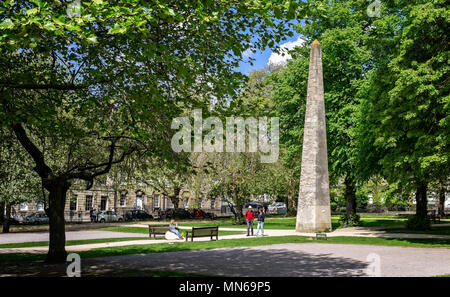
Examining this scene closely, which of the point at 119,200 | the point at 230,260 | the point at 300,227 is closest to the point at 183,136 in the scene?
the point at 230,260

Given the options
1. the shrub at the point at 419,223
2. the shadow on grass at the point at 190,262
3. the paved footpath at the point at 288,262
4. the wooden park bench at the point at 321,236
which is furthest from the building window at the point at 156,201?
the paved footpath at the point at 288,262

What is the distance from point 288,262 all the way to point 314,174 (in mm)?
16392

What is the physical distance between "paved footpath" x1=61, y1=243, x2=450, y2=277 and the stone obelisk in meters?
11.3

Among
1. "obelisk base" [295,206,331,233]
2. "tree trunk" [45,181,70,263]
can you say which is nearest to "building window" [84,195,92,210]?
"obelisk base" [295,206,331,233]

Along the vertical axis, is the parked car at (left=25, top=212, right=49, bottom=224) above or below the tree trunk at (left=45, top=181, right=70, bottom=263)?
below

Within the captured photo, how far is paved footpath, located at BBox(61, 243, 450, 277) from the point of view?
40.4ft

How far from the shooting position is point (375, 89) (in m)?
25.7

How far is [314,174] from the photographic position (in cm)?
3030

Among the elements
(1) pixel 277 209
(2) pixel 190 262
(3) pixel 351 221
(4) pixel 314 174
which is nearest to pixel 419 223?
(3) pixel 351 221

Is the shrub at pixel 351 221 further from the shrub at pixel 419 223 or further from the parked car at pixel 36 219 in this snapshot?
the parked car at pixel 36 219

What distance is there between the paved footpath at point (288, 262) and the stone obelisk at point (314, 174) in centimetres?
1131

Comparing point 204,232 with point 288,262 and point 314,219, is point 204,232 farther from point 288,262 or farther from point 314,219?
point 288,262

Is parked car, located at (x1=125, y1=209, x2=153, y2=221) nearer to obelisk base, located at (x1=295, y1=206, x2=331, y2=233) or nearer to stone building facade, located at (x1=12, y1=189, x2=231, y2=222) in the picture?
stone building facade, located at (x1=12, y1=189, x2=231, y2=222)

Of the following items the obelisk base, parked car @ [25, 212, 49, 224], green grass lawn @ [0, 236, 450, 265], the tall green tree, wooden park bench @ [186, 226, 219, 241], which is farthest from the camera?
parked car @ [25, 212, 49, 224]
